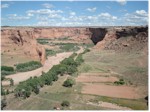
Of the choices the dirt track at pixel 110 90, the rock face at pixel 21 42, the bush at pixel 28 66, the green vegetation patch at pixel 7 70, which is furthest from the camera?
the rock face at pixel 21 42

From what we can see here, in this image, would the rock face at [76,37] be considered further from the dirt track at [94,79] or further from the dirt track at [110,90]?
the dirt track at [110,90]

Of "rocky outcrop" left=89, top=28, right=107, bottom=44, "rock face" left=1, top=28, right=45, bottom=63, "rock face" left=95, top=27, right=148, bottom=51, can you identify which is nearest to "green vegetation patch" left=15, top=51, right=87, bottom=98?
"rock face" left=1, top=28, right=45, bottom=63

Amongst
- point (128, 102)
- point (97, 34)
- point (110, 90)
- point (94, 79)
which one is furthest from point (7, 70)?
point (97, 34)

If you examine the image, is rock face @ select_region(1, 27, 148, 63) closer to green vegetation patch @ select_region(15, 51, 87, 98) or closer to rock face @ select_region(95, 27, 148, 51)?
rock face @ select_region(95, 27, 148, 51)

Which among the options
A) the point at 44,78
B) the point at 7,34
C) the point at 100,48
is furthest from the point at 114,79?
the point at 100,48

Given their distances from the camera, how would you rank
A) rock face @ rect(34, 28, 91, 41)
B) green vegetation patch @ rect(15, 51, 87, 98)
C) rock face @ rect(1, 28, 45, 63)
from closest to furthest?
green vegetation patch @ rect(15, 51, 87, 98) < rock face @ rect(1, 28, 45, 63) < rock face @ rect(34, 28, 91, 41)

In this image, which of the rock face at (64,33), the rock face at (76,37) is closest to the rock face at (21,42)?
the rock face at (76,37)

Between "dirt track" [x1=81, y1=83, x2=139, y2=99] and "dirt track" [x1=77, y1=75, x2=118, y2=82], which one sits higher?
"dirt track" [x1=77, y1=75, x2=118, y2=82]

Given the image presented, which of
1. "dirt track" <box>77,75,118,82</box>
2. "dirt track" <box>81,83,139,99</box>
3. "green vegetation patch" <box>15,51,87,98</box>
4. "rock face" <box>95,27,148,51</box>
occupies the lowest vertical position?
"dirt track" <box>81,83,139,99</box>
